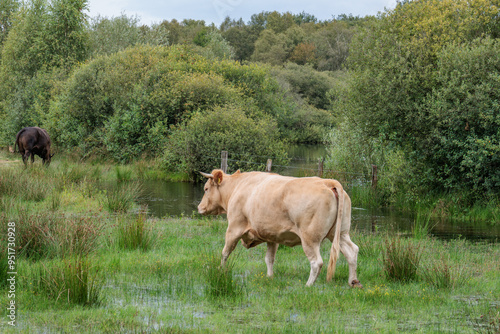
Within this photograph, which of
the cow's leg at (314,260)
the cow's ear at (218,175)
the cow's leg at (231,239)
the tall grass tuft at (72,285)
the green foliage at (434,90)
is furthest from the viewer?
the green foliage at (434,90)

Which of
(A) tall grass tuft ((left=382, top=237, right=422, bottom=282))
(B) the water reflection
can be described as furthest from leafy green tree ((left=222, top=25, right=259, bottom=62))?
(A) tall grass tuft ((left=382, top=237, right=422, bottom=282))

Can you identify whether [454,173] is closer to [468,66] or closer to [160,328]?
[468,66]

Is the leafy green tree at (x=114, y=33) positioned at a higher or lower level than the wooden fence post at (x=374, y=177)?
higher

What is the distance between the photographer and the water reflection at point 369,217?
13664mm

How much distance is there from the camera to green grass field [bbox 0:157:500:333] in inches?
199

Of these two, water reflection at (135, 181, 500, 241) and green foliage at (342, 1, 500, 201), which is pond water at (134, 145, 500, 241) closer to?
water reflection at (135, 181, 500, 241)

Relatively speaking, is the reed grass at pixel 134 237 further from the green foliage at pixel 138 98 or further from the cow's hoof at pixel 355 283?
the green foliage at pixel 138 98

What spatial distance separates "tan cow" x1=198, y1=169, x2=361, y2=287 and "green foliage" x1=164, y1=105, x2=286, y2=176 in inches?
620

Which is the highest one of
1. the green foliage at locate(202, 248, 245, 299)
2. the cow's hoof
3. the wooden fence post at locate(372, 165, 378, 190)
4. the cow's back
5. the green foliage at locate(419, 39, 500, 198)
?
the green foliage at locate(419, 39, 500, 198)

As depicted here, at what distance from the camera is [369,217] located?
1625 cm

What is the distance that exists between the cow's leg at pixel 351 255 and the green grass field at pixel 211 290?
200 millimetres

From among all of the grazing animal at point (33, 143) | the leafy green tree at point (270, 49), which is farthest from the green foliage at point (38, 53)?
the leafy green tree at point (270, 49)

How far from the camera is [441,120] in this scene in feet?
53.4

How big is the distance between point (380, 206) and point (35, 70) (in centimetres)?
3010
